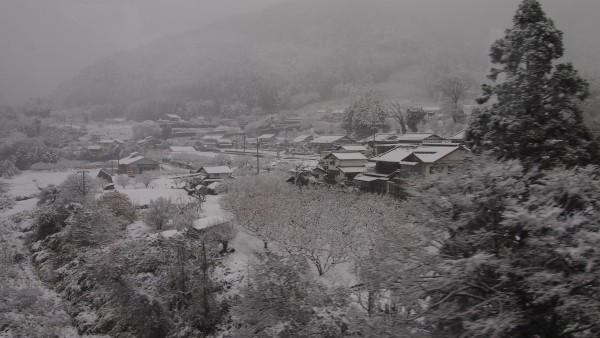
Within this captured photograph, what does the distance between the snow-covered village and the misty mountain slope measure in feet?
7.73

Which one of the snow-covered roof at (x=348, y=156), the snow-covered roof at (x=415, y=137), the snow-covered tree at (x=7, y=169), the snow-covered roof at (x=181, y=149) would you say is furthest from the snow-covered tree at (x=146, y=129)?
the snow-covered roof at (x=415, y=137)

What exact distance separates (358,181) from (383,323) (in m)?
13.6

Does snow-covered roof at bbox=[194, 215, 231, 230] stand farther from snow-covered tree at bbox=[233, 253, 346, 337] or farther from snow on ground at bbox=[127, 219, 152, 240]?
snow-covered tree at bbox=[233, 253, 346, 337]

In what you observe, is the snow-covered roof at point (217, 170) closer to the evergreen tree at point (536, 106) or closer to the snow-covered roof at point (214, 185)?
the snow-covered roof at point (214, 185)

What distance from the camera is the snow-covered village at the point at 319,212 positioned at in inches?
207

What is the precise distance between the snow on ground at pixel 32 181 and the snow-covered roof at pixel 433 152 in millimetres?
21516

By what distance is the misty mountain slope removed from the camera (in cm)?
5150

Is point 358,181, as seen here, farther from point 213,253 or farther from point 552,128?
point 552,128

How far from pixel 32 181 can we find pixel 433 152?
24.2 meters

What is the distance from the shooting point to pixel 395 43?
73.8 meters

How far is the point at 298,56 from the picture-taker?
74375 mm

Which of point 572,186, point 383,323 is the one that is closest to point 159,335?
point 383,323

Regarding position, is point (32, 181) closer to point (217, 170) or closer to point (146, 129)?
point (217, 170)

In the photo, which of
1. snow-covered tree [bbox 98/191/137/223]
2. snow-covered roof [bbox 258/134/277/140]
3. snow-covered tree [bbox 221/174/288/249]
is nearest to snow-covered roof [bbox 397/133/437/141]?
snow-covered tree [bbox 221/174/288/249]
